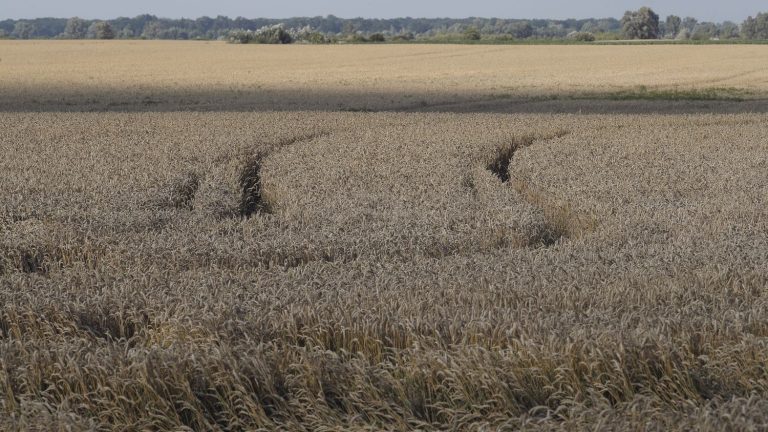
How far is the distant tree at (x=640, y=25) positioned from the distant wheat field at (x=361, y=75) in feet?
176

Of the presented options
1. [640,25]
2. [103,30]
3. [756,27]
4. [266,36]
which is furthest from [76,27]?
[756,27]

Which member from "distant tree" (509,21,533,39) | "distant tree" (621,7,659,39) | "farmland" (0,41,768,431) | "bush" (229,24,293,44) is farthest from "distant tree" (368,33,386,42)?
"distant tree" (509,21,533,39)

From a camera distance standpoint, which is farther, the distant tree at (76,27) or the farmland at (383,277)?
the distant tree at (76,27)

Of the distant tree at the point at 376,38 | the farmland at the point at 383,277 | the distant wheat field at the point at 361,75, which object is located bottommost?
the distant wheat field at the point at 361,75

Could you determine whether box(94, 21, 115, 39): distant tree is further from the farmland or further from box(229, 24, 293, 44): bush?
the farmland

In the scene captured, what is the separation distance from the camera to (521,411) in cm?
530

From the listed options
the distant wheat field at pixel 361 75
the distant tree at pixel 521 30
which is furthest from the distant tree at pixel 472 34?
the distant tree at pixel 521 30

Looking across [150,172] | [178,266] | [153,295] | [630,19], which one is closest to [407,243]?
[178,266]

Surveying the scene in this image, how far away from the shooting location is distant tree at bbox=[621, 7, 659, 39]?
411ft

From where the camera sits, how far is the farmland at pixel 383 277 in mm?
5367

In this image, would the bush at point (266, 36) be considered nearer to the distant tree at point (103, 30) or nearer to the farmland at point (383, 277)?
the distant tree at point (103, 30)

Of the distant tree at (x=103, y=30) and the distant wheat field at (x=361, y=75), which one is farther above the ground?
the distant tree at (x=103, y=30)

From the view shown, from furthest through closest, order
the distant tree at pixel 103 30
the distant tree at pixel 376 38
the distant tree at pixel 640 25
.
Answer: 1. the distant tree at pixel 103 30
2. the distant tree at pixel 640 25
3. the distant tree at pixel 376 38

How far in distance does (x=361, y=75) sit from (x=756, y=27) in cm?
14573
